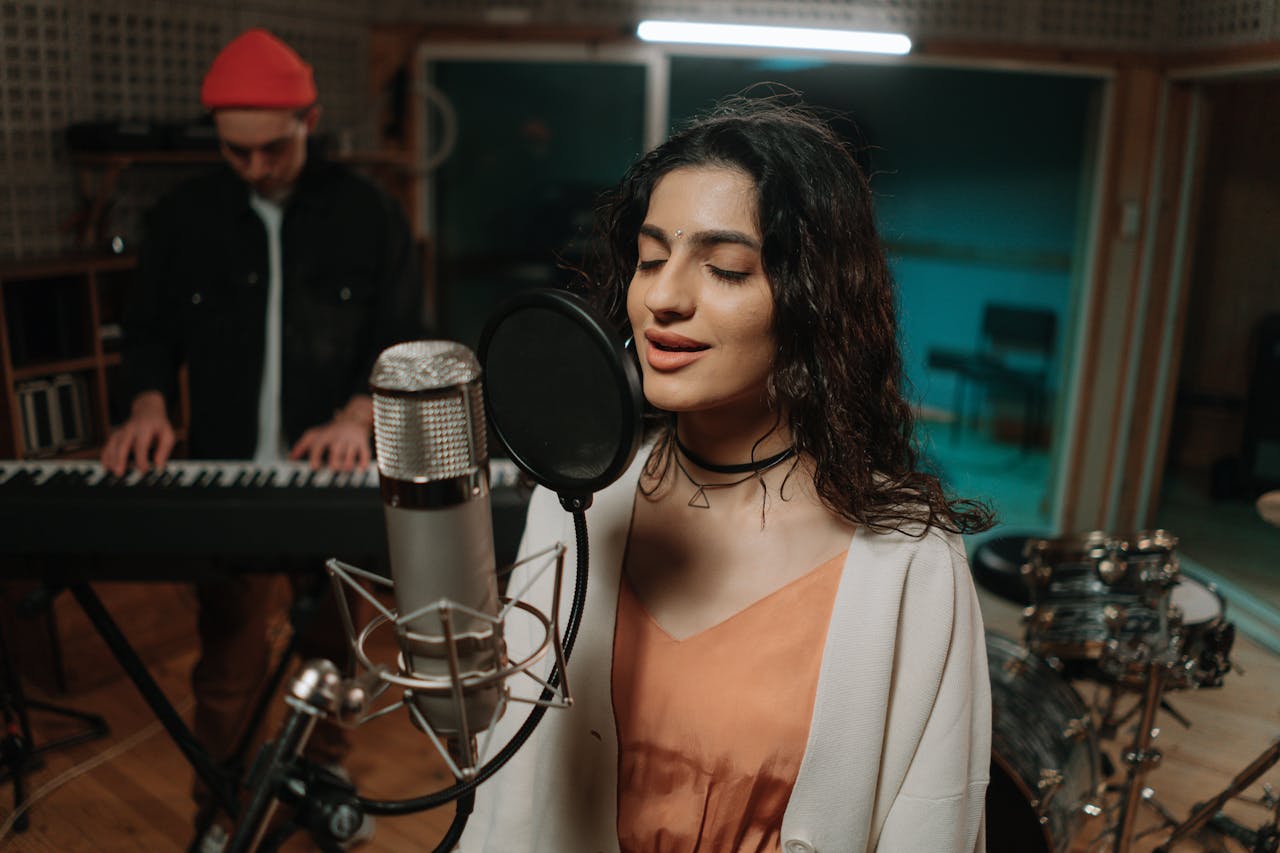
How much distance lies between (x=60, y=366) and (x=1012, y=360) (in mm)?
5695

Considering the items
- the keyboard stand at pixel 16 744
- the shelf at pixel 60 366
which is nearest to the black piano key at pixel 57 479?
the keyboard stand at pixel 16 744

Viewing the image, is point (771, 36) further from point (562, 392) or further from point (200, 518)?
point (562, 392)

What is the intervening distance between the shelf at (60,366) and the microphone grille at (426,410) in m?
2.86

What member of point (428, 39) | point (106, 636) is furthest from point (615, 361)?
point (428, 39)

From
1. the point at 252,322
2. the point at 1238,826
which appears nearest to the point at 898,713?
the point at 1238,826

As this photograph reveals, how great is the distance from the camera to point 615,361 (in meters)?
0.66

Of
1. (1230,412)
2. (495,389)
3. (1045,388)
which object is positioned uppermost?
(495,389)

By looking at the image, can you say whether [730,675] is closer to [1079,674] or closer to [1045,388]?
[1079,674]

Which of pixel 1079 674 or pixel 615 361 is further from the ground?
pixel 615 361

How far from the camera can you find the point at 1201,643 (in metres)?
2.16

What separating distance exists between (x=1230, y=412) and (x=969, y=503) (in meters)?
3.81

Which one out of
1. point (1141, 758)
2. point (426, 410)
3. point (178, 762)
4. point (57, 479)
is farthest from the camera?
point (178, 762)

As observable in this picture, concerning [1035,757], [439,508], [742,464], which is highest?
[439,508]

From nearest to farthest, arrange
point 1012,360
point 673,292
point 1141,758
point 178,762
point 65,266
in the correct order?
point 673,292 → point 1141,758 → point 178,762 → point 65,266 → point 1012,360
